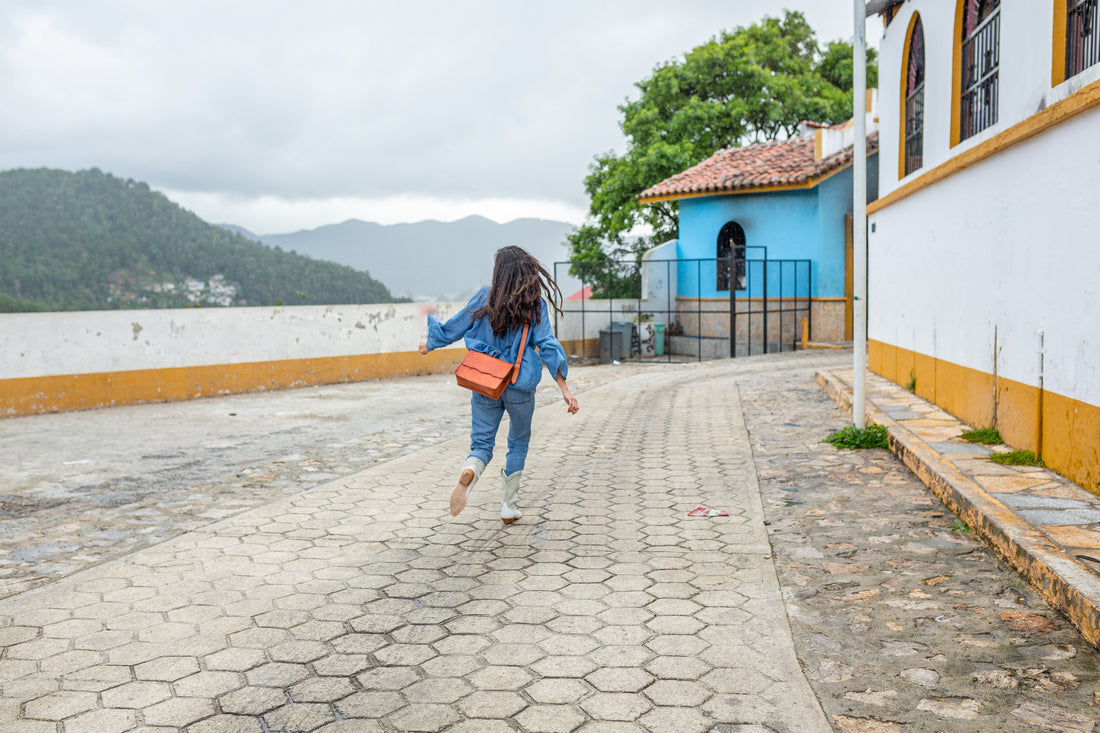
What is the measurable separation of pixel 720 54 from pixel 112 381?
22.7 meters

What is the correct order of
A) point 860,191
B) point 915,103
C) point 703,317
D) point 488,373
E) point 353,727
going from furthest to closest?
point 703,317 → point 915,103 → point 860,191 → point 488,373 → point 353,727

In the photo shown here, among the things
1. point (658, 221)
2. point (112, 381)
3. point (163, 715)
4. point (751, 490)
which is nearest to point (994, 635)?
point (751, 490)

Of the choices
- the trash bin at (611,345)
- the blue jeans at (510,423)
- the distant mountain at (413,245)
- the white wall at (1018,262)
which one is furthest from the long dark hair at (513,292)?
the distant mountain at (413,245)

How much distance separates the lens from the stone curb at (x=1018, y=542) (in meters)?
3.33

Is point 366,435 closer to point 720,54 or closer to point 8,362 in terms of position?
point 8,362

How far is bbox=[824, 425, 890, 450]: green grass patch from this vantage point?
7320mm

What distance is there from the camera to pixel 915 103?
1022 centimetres

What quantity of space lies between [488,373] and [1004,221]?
4.36 meters

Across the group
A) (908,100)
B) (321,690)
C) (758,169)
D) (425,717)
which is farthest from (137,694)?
(758,169)

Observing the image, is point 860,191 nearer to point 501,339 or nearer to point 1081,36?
point 1081,36

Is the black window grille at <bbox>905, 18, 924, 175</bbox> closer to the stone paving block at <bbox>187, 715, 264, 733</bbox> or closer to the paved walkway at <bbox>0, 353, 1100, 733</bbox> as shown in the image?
the paved walkway at <bbox>0, 353, 1100, 733</bbox>

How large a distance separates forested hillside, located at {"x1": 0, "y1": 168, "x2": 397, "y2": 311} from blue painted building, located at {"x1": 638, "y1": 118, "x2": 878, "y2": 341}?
12.7 m

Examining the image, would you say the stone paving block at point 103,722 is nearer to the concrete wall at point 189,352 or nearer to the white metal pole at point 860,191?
the white metal pole at point 860,191

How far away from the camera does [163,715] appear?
A: 277 cm
